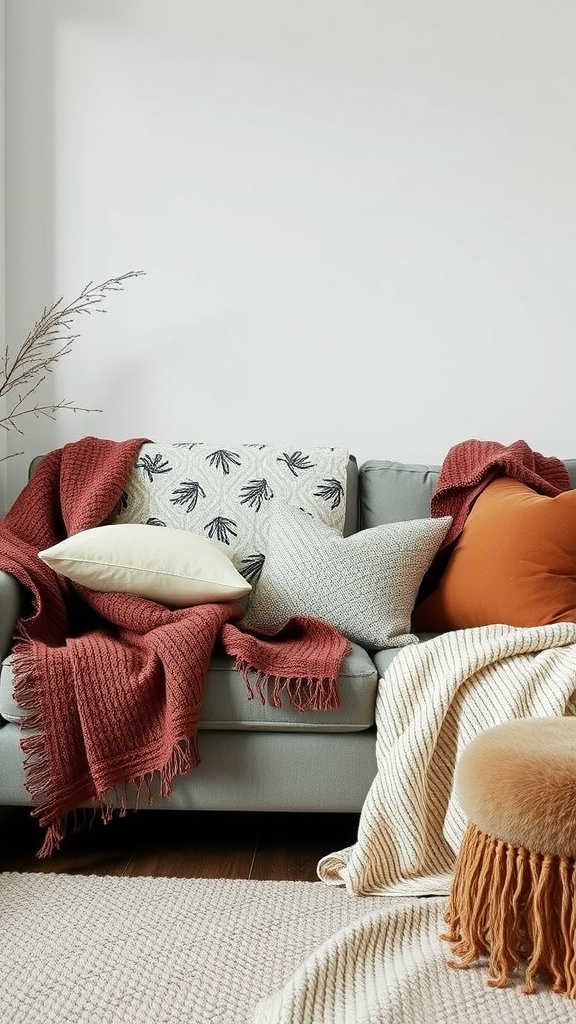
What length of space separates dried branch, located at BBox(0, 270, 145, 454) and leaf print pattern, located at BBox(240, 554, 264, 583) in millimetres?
856

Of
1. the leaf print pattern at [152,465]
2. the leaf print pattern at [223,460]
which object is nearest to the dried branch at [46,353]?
the leaf print pattern at [152,465]

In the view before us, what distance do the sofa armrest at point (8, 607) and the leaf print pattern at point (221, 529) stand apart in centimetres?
57

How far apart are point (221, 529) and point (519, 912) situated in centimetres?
130

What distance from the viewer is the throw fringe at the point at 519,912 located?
1.29m

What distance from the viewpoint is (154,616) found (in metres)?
1.93

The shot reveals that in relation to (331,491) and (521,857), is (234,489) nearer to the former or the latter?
(331,491)

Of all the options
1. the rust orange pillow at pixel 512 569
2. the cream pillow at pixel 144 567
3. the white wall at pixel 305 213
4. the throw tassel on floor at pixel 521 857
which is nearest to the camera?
the throw tassel on floor at pixel 521 857

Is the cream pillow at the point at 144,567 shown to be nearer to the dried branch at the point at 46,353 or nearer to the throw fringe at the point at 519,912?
the throw fringe at the point at 519,912

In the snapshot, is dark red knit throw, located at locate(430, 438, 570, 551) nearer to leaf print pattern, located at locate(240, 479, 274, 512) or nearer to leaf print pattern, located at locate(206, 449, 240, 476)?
leaf print pattern, located at locate(240, 479, 274, 512)

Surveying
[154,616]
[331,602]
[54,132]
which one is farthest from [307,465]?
[54,132]

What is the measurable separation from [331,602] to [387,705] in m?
0.33

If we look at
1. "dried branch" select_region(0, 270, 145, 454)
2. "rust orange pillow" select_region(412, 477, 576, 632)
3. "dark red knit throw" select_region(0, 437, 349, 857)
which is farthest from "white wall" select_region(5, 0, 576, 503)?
"dark red knit throw" select_region(0, 437, 349, 857)

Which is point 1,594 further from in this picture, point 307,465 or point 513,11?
point 513,11

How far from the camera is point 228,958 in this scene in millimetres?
1445
